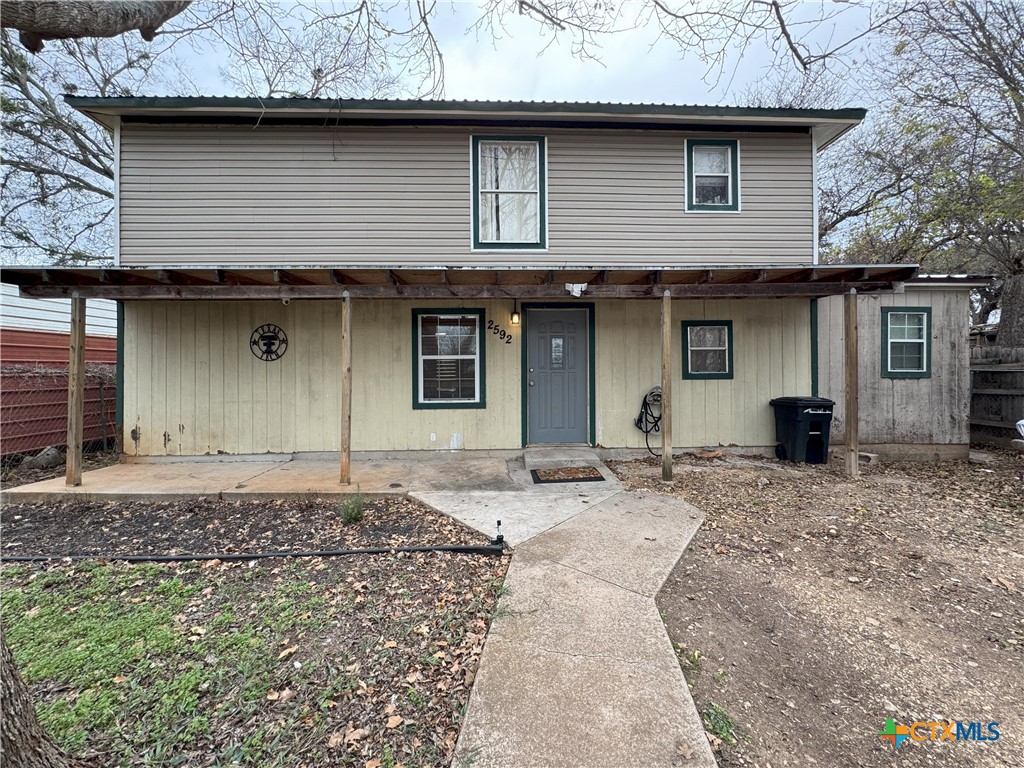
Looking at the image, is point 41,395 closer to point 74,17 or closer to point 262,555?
point 262,555

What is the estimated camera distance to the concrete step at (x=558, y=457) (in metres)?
5.82

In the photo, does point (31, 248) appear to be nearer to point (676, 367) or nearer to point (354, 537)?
point (354, 537)

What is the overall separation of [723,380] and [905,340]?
9.93 feet

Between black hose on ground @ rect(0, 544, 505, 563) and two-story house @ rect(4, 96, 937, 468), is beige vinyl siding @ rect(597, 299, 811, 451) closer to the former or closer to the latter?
two-story house @ rect(4, 96, 937, 468)

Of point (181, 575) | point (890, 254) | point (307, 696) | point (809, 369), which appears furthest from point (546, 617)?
point (890, 254)

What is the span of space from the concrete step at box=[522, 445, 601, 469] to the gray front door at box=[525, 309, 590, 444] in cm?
29

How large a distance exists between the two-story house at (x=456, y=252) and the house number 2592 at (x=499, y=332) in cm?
2

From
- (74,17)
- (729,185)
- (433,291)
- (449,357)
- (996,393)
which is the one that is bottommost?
(996,393)

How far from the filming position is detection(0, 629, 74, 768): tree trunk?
1.28m

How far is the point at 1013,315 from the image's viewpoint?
793 centimetres

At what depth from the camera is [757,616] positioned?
8.44 ft

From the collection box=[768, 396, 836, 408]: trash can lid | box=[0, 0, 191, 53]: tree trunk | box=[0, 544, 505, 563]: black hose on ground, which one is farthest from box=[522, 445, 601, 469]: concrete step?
box=[0, 0, 191, 53]: tree trunk

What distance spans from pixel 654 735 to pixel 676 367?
5.63 metres

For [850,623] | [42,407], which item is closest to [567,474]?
[850,623]
